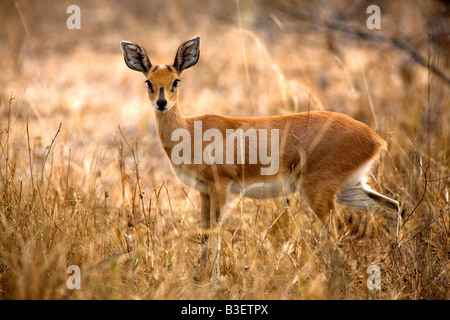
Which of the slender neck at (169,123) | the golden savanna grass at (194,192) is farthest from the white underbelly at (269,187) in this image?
the slender neck at (169,123)

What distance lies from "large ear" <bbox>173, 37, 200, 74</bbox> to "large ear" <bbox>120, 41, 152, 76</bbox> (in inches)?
10.3

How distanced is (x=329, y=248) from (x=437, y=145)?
110 inches

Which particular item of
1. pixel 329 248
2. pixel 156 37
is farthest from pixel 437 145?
pixel 156 37

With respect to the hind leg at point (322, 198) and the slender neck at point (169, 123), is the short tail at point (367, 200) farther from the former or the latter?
the slender neck at point (169, 123)

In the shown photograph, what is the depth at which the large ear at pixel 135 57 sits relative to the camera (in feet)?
15.2

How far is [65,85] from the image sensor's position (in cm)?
1002

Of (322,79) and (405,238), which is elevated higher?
(322,79)

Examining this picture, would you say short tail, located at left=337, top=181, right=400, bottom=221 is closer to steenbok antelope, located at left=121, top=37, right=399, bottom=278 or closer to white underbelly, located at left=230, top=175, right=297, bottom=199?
steenbok antelope, located at left=121, top=37, right=399, bottom=278

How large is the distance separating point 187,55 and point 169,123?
2.08 feet

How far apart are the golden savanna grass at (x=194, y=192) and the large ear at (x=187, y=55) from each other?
717mm

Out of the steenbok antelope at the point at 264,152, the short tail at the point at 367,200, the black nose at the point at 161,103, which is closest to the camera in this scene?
the black nose at the point at 161,103

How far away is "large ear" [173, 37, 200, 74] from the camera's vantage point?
4.62 m

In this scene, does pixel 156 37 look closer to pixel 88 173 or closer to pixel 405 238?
pixel 88 173

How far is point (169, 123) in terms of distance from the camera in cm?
470
